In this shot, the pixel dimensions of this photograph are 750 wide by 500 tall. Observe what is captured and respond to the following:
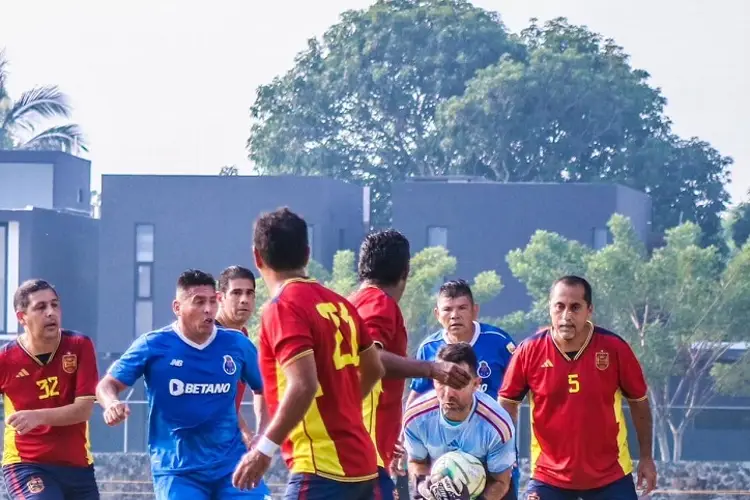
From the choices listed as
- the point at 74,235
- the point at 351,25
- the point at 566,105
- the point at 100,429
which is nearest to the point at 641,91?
the point at 566,105

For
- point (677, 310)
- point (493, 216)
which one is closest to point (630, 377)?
point (677, 310)

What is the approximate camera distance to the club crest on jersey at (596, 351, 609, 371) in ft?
30.1

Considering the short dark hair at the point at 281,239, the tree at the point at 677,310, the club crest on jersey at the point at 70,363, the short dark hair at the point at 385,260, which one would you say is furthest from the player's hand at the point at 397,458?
the tree at the point at 677,310

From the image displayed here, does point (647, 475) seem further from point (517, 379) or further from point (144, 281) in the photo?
point (144, 281)

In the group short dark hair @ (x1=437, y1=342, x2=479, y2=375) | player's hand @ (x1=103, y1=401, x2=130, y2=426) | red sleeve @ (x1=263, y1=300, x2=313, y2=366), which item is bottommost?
player's hand @ (x1=103, y1=401, x2=130, y2=426)

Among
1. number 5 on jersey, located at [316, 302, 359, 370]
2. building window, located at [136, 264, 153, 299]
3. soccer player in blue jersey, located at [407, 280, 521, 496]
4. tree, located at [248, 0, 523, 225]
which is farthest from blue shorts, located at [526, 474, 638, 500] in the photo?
tree, located at [248, 0, 523, 225]

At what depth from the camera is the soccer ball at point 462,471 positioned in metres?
8.93

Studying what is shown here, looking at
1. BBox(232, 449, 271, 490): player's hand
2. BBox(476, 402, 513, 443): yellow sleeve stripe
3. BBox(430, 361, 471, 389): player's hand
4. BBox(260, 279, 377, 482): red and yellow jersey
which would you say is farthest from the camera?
BBox(476, 402, 513, 443): yellow sleeve stripe

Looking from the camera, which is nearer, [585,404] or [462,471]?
[462,471]

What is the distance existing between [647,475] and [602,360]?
27.4 inches

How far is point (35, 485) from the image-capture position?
9.11 meters

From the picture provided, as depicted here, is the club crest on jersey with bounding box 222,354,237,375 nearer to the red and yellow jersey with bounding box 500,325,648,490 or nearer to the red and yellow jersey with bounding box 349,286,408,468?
the red and yellow jersey with bounding box 349,286,408,468

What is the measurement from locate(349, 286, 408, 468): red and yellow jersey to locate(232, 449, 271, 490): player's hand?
1164 millimetres

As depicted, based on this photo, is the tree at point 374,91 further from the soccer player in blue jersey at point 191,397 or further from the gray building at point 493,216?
the soccer player in blue jersey at point 191,397
